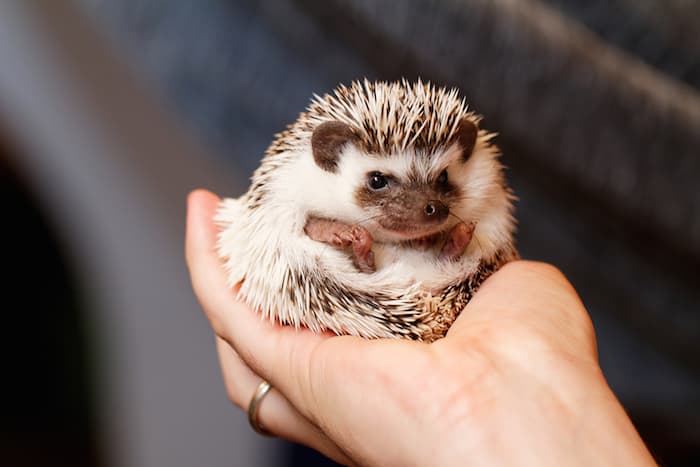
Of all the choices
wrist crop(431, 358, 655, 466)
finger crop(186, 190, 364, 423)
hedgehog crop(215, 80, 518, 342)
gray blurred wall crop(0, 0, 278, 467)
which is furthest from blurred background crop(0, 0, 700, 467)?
wrist crop(431, 358, 655, 466)

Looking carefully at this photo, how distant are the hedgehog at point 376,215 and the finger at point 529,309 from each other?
1.4 inches

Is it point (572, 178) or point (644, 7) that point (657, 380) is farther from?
point (644, 7)

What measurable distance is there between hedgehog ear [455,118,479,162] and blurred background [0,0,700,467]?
118mm

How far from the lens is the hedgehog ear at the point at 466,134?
139cm

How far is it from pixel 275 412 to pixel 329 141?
74 cm

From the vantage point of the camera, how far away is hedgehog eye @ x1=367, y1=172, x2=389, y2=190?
1.40 metres

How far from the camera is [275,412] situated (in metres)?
1.75

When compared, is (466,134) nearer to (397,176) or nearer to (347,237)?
(397,176)

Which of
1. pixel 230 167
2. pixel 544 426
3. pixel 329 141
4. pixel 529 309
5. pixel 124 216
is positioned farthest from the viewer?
pixel 124 216

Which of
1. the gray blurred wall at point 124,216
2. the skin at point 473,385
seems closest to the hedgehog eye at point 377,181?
the skin at point 473,385

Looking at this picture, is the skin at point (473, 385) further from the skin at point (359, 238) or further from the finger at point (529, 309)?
the skin at point (359, 238)

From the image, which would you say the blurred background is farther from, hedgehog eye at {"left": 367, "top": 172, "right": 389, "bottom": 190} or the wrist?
the wrist

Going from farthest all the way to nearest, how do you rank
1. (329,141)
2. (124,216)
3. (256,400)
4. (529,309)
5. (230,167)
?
(124,216) → (230,167) → (256,400) → (529,309) → (329,141)

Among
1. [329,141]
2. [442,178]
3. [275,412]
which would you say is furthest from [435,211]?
[275,412]
